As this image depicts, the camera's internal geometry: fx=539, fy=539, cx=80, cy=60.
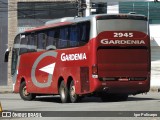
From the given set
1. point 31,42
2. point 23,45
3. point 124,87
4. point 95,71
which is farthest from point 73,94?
point 23,45

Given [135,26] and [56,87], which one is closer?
[135,26]

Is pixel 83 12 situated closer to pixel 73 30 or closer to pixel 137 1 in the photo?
pixel 137 1

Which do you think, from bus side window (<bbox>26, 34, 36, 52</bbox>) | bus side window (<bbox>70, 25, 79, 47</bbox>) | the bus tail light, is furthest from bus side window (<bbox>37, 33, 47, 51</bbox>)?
the bus tail light

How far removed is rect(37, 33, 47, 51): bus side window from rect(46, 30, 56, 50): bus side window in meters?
0.41

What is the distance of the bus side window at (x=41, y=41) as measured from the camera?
2714cm

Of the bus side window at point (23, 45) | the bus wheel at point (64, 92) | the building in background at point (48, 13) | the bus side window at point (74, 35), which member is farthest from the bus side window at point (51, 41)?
the building in background at point (48, 13)

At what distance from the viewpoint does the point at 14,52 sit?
102 feet

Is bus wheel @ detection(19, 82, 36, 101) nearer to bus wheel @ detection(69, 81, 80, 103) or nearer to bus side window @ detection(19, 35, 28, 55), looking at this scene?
bus side window @ detection(19, 35, 28, 55)

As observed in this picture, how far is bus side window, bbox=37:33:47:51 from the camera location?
2714 centimetres

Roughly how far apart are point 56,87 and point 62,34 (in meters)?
2.68

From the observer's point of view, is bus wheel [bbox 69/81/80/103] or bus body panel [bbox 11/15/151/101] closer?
bus body panel [bbox 11/15/151/101]

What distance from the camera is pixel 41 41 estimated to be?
2752cm

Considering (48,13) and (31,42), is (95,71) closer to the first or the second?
(31,42)

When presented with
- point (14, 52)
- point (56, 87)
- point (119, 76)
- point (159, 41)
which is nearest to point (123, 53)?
point (119, 76)
